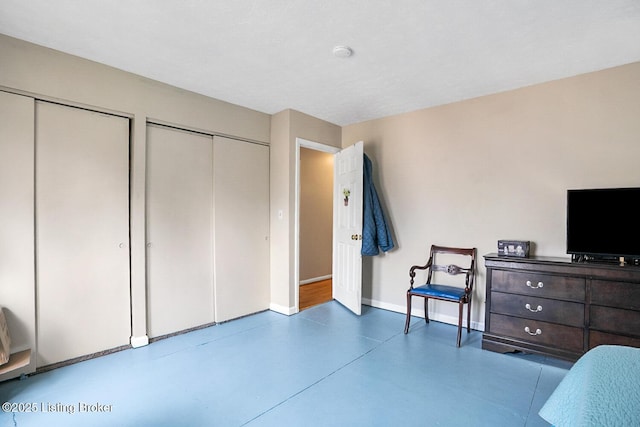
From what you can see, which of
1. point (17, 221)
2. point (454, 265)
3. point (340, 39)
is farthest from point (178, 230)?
point (454, 265)

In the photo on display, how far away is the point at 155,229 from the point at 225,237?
0.75 m

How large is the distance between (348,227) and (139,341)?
8.36ft

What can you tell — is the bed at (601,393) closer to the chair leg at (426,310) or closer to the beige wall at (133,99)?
the chair leg at (426,310)

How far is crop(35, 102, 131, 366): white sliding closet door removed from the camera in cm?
246

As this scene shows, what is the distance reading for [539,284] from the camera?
2629 mm

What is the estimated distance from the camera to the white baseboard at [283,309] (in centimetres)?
383

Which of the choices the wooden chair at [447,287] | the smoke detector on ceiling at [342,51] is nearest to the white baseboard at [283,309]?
the wooden chair at [447,287]

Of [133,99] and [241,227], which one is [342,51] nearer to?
[133,99]

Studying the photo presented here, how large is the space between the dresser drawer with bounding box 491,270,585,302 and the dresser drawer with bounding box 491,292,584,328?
46mm

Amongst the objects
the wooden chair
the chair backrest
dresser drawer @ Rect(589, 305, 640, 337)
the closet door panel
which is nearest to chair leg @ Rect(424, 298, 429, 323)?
the wooden chair

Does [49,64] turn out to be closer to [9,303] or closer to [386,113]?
[9,303]

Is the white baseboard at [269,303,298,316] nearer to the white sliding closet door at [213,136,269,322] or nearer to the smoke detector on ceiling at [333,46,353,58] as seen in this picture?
the white sliding closet door at [213,136,269,322]

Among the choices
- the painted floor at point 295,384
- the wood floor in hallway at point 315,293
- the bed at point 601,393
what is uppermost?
the bed at point 601,393

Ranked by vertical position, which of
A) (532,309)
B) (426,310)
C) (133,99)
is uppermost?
(133,99)
